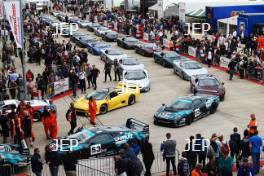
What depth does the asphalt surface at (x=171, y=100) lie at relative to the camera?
2214 centimetres

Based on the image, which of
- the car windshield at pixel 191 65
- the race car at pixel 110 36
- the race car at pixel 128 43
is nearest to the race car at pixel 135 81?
the car windshield at pixel 191 65

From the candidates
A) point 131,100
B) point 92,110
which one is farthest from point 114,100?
point 92,110

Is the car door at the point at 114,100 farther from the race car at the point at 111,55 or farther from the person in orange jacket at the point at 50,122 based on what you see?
the race car at the point at 111,55

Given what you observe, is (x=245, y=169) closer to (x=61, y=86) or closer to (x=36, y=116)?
(x=36, y=116)

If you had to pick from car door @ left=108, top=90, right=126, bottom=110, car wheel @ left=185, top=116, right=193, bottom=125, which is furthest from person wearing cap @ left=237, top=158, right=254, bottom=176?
car door @ left=108, top=90, right=126, bottom=110

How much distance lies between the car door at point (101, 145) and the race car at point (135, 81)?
32.4 feet

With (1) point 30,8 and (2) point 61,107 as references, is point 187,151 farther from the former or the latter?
(1) point 30,8

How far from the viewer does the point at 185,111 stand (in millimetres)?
23094

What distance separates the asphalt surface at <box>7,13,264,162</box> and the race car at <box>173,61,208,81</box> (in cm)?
39

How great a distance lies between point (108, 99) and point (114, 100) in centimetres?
42

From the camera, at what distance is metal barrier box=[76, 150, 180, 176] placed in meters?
16.3

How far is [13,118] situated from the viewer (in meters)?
20.2

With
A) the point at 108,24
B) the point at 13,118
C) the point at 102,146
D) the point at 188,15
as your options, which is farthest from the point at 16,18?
the point at 108,24

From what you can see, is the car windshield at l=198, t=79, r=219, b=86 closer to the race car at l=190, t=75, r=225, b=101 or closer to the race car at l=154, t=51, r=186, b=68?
the race car at l=190, t=75, r=225, b=101
